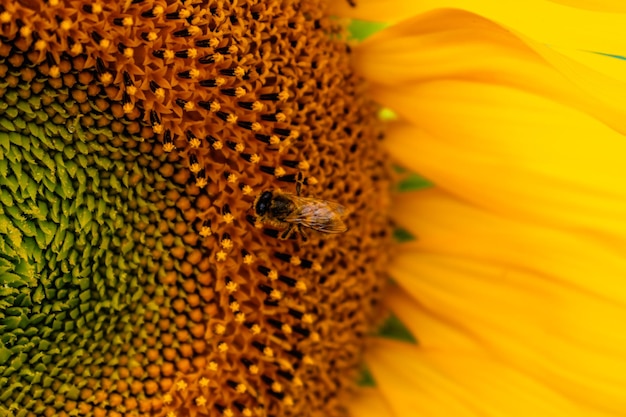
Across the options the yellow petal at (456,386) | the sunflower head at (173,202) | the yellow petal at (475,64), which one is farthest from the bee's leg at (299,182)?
the yellow petal at (456,386)

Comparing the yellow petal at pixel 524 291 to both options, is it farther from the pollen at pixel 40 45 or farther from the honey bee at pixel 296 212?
the pollen at pixel 40 45

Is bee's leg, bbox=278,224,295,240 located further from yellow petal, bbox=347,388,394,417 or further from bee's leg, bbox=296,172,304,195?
yellow petal, bbox=347,388,394,417

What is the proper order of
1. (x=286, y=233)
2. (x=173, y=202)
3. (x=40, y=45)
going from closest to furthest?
(x=40, y=45)
(x=173, y=202)
(x=286, y=233)

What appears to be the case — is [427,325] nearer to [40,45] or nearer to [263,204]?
[263,204]

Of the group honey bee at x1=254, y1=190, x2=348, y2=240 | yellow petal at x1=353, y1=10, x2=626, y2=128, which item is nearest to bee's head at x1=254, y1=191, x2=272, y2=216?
honey bee at x1=254, y1=190, x2=348, y2=240

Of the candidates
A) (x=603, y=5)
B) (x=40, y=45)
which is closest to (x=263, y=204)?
(x=40, y=45)

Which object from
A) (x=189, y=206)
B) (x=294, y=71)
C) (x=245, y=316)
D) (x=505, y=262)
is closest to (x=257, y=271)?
(x=245, y=316)
